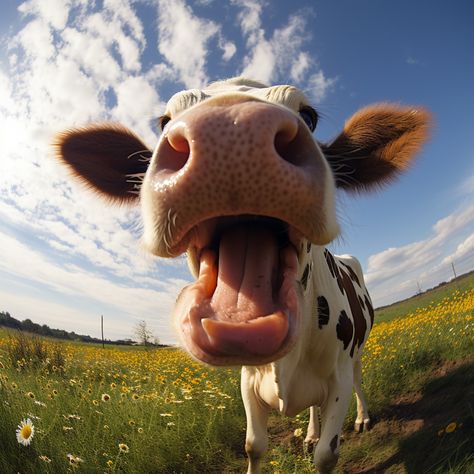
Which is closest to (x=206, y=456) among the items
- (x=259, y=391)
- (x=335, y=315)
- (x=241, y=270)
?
(x=259, y=391)

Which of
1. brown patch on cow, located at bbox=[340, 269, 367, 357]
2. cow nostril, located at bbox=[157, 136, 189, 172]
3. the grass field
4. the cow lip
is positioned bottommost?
the grass field

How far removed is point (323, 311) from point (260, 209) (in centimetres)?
176

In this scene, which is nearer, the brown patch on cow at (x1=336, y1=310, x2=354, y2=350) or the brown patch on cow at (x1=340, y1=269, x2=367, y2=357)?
the brown patch on cow at (x1=336, y1=310, x2=354, y2=350)

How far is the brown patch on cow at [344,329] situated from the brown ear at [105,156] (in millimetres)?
1792

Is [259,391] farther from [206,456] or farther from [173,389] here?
[173,389]

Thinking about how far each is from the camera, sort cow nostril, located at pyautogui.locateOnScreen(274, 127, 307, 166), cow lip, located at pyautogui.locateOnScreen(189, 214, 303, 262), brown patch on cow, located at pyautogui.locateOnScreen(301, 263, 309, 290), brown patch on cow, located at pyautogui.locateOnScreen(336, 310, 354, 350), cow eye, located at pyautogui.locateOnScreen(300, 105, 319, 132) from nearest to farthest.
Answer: cow nostril, located at pyautogui.locateOnScreen(274, 127, 307, 166) → cow lip, located at pyautogui.locateOnScreen(189, 214, 303, 262) → cow eye, located at pyautogui.locateOnScreen(300, 105, 319, 132) → brown patch on cow, located at pyautogui.locateOnScreen(301, 263, 309, 290) → brown patch on cow, located at pyautogui.locateOnScreen(336, 310, 354, 350)

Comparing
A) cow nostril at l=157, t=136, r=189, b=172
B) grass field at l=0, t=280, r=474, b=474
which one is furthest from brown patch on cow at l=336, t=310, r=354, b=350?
cow nostril at l=157, t=136, r=189, b=172

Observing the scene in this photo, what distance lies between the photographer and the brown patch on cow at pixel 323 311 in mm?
2909

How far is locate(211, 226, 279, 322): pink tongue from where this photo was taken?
5.17 ft

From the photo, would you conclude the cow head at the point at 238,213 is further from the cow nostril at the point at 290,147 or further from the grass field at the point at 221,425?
the grass field at the point at 221,425

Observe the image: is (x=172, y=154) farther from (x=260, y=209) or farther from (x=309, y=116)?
(x=309, y=116)

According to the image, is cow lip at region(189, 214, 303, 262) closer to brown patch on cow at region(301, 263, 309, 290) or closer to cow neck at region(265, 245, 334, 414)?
brown patch on cow at region(301, 263, 309, 290)

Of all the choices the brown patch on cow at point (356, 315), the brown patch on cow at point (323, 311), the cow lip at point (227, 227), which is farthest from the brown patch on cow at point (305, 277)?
the brown patch on cow at point (356, 315)

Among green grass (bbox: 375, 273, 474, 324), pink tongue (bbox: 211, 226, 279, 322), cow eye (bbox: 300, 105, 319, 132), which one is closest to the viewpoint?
pink tongue (bbox: 211, 226, 279, 322)
